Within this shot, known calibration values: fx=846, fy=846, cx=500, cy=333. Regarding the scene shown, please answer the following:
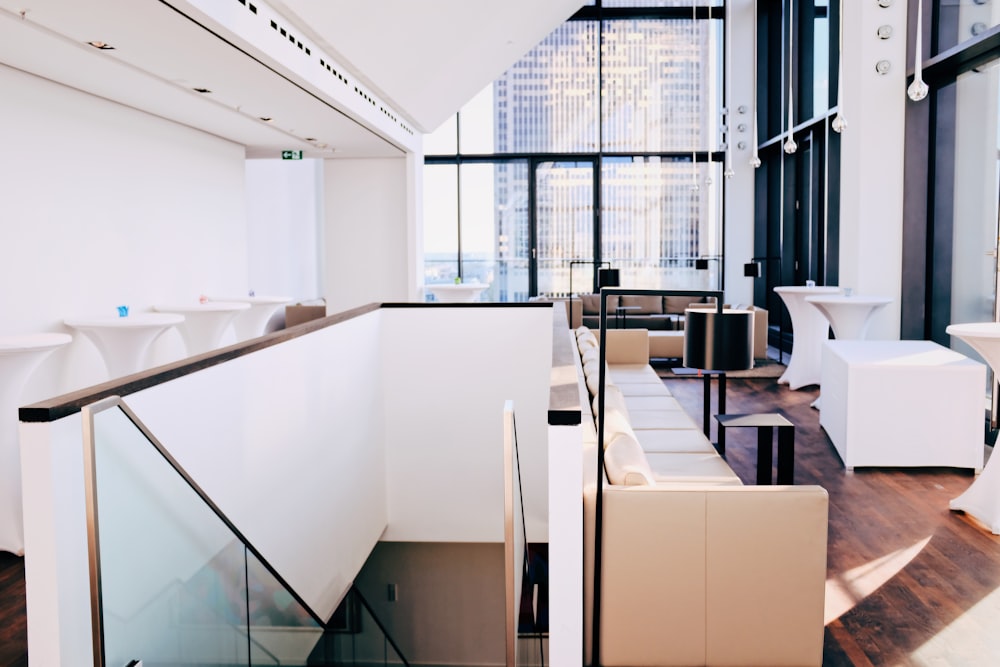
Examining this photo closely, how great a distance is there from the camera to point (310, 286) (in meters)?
12.4

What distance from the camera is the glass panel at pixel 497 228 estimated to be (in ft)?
40.6

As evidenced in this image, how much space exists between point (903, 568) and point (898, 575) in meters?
0.10

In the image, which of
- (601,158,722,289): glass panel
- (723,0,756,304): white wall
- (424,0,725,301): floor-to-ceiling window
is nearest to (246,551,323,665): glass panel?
(424,0,725,301): floor-to-ceiling window

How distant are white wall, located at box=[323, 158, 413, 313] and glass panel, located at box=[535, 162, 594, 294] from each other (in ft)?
10.6

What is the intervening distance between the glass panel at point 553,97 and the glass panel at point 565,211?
12.8 inches

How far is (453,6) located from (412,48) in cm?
51

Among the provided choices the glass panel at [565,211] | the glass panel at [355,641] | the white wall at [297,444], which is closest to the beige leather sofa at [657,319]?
the glass panel at [565,211]

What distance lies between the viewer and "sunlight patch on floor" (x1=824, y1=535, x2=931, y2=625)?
3.33 m

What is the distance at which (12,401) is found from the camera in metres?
3.91

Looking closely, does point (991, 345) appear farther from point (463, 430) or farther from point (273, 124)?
point (273, 124)

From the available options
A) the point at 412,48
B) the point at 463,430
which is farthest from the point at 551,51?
the point at 463,430

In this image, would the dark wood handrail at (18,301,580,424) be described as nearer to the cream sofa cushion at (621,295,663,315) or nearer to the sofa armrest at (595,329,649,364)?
the sofa armrest at (595,329,649,364)

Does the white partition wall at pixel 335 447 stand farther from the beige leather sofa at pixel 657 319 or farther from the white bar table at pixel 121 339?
the beige leather sofa at pixel 657 319

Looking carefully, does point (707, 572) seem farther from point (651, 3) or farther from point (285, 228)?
point (651, 3)
